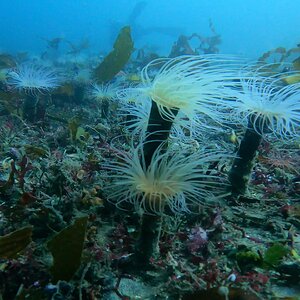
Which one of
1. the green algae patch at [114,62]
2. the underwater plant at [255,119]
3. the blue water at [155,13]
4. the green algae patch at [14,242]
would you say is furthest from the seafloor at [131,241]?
the blue water at [155,13]

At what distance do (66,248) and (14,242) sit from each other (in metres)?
0.38

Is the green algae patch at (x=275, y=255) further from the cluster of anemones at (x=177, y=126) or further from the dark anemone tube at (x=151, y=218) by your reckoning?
the dark anemone tube at (x=151, y=218)

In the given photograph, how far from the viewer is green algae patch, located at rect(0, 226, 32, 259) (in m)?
2.26

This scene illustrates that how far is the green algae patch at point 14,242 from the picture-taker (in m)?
2.26

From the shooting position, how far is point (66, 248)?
89.1 inches

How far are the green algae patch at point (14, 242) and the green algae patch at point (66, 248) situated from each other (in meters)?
0.20

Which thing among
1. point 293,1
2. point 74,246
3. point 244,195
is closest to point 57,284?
point 74,246

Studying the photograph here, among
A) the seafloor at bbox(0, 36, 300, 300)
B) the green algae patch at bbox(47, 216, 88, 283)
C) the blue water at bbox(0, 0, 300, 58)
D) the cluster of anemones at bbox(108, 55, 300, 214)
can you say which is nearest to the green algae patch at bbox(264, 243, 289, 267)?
the seafloor at bbox(0, 36, 300, 300)

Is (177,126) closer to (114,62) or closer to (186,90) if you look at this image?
(186,90)

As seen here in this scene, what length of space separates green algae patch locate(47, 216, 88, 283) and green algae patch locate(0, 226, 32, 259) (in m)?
0.20

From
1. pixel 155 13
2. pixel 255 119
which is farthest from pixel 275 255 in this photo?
pixel 155 13

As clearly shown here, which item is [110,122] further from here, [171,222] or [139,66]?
[139,66]

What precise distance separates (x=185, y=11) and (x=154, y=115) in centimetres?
12073

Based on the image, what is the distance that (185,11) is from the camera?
113 metres
